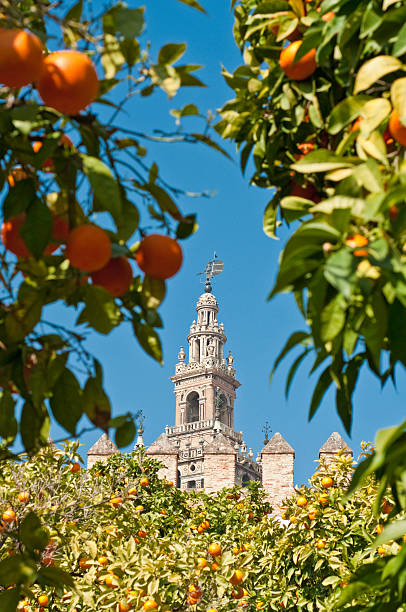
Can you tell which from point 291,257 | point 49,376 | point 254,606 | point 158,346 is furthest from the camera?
point 254,606

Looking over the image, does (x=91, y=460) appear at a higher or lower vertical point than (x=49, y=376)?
higher

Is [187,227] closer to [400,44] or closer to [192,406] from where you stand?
[400,44]

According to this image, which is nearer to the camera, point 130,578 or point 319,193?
point 319,193

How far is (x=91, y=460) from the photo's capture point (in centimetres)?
1317

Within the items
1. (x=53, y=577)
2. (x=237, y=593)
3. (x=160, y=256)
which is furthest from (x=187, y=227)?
(x=237, y=593)

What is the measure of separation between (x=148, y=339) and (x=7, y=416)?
379mm

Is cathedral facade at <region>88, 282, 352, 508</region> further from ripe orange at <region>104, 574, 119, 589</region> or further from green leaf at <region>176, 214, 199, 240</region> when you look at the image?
green leaf at <region>176, 214, 199, 240</region>

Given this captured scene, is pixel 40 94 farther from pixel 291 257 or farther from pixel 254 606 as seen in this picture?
pixel 254 606

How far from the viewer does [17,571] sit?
5.30ft

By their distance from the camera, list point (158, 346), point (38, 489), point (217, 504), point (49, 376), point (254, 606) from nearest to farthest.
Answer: point (49, 376) → point (158, 346) → point (38, 489) → point (254, 606) → point (217, 504)

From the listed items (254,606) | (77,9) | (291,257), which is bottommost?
(254,606)

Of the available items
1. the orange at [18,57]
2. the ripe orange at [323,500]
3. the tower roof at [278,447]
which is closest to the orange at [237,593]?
the ripe orange at [323,500]

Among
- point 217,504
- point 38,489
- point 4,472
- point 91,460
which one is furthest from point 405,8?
point 91,460

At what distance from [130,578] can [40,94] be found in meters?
4.53
